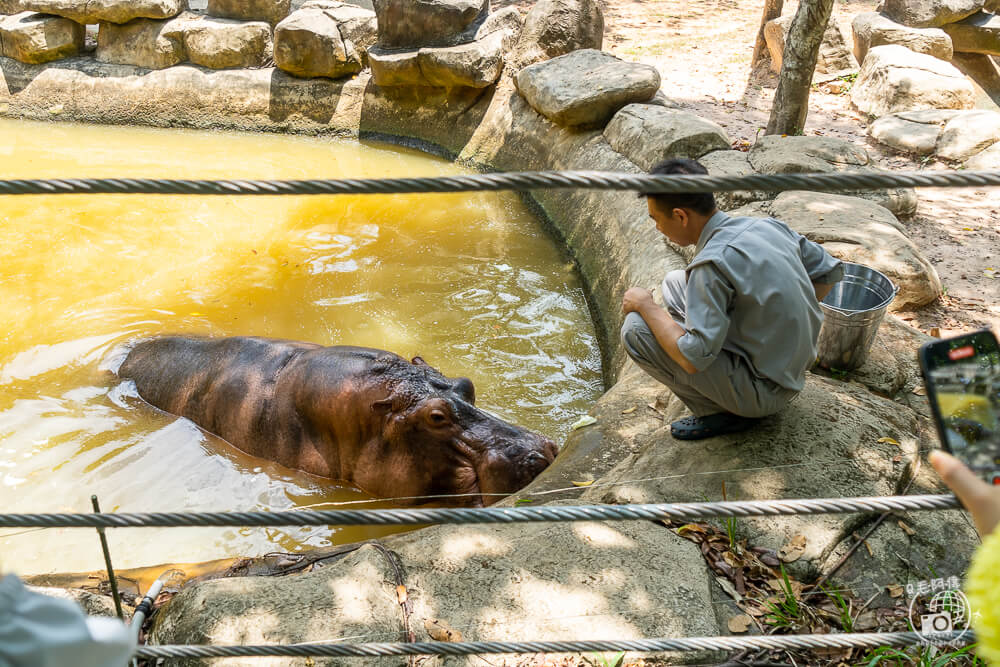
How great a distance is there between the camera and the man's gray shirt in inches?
124

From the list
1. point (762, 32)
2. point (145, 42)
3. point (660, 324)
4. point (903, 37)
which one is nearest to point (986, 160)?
point (903, 37)

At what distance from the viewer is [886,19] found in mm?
11273

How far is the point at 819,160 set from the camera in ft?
21.2

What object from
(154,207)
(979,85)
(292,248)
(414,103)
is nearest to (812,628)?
(292,248)

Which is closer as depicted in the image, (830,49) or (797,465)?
(797,465)

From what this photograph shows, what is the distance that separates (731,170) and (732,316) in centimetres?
366

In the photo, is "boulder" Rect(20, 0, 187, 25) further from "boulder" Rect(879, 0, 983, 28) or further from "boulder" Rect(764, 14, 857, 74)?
"boulder" Rect(879, 0, 983, 28)

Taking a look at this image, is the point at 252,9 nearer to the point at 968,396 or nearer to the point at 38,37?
the point at 38,37

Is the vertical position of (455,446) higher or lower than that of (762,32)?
lower

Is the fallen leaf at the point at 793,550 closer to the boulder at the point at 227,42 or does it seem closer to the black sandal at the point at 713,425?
the black sandal at the point at 713,425

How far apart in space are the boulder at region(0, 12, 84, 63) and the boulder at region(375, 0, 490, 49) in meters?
5.41

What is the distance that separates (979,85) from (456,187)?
13.3 m

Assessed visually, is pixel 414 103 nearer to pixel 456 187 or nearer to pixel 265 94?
pixel 265 94

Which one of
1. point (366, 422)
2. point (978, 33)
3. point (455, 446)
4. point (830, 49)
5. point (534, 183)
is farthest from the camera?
point (978, 33)
